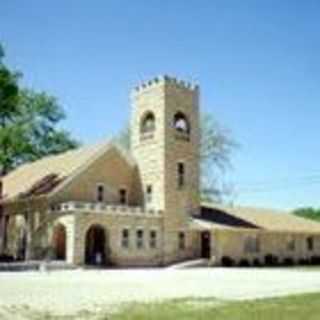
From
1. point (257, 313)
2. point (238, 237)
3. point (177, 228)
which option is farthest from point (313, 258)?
point (257, 313)

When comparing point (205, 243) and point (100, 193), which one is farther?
point (205, 243)

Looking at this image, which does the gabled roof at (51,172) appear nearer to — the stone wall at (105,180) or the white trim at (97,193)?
the stone wall at (105,180)

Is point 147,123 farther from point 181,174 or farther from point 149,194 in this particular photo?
point 149,194

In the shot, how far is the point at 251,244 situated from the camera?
4672 centimetres

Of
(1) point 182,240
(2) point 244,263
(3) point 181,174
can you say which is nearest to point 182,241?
(1) point 182,240

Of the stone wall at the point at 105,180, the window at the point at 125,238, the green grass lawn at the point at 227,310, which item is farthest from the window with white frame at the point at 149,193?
the green grass lawn at the point at 227,310

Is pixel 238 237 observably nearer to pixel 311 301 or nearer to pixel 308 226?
pixel 308 226

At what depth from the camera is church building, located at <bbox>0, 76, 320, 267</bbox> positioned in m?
40.9

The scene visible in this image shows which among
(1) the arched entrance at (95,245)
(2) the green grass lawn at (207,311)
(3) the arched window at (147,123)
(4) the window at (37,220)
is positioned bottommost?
(2) the green grass lawn at (207,311)

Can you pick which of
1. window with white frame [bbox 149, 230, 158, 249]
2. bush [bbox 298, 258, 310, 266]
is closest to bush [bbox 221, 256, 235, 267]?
window with white frame [bbox 149, 230, 158, 249]

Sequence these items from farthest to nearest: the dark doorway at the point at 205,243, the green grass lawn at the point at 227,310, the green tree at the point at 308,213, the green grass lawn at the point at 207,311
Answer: the green tree at the point at 308,213 < the dark doorway at the point at 205,243 < the green grass lawn at the point at 227,310 < the green grass lawn at the point at 207,311

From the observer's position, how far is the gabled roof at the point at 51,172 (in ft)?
140

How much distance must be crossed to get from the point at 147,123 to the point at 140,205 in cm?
583

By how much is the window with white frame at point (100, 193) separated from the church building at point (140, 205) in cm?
7
